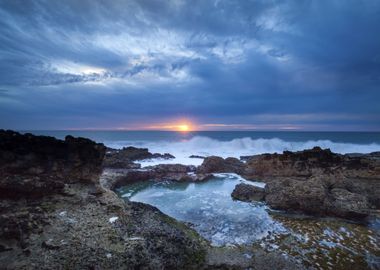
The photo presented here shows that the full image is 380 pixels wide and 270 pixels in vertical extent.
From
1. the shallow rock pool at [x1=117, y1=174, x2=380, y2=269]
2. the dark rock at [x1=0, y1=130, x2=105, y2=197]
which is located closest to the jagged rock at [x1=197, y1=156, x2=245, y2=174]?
the shallow rock pool at [x1=117, y1=174, x2=380, y2=269]

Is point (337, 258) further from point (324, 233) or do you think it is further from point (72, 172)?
point (72, 172)

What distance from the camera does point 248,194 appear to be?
1648 centimetres

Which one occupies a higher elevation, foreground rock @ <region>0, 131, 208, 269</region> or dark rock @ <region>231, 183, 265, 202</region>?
foreground rock @ <region>0, 131, 208, 269</region>

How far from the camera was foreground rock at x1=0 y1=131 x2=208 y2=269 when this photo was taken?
741cm

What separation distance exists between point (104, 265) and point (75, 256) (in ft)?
3.15

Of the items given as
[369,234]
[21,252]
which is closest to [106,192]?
[21,252]

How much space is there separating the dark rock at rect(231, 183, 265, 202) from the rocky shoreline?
0.22 ft

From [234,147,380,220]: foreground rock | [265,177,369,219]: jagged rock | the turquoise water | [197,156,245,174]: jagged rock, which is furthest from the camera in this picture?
[197,156,245,174]: jagged rock

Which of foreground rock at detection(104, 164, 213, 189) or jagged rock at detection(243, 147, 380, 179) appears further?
foreground rock at detection(104, 164, 213, 189)

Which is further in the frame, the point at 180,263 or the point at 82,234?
the point at 82,234

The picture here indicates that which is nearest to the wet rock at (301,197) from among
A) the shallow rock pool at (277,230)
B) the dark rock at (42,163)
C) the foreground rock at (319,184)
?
the foreground rock at (319,184)

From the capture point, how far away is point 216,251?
8.91 meters

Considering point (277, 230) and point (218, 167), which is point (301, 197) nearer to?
point (277, 230)

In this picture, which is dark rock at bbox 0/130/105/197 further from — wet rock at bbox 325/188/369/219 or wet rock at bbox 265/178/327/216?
wet rock at bbox 325/188/369/219
